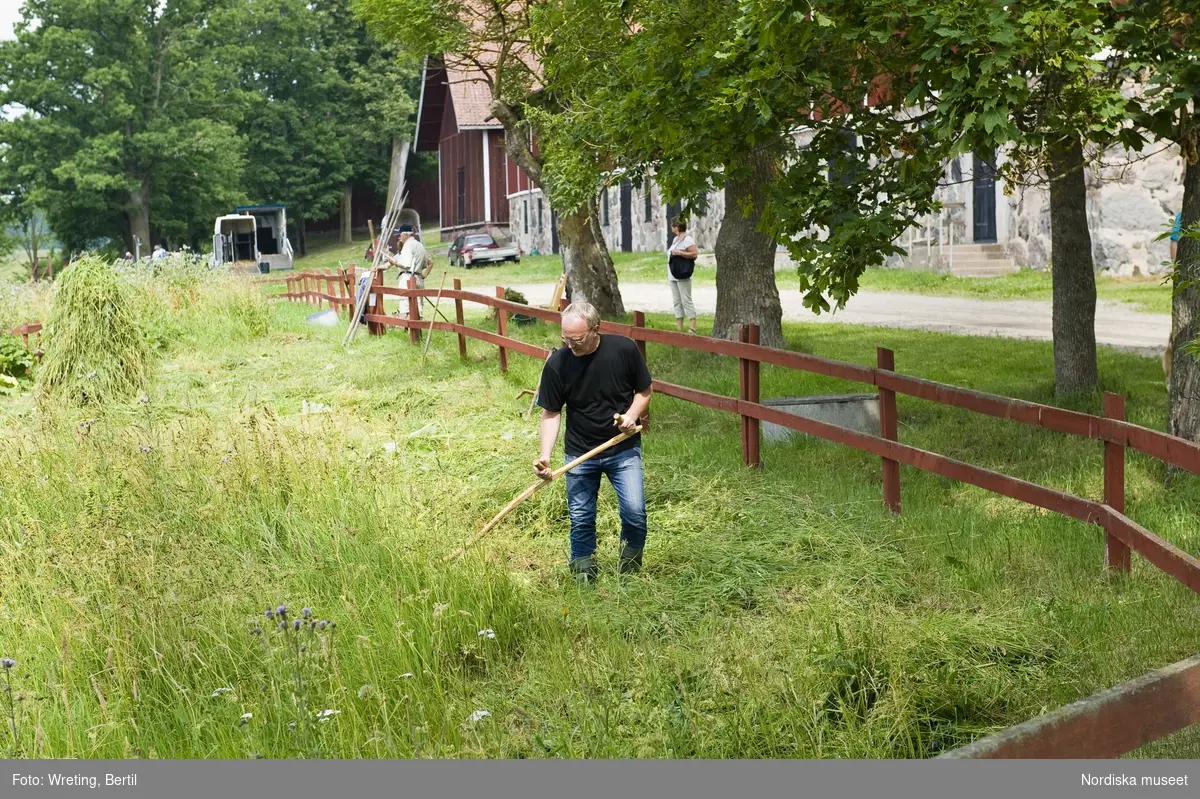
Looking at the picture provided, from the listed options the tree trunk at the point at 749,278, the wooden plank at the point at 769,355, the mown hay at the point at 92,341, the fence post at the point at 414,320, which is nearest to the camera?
the wooden plank at the point at 769,355

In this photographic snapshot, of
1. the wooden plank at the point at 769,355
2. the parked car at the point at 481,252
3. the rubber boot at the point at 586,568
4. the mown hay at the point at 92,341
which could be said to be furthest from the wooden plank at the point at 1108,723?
the parked car at the point at 481,252

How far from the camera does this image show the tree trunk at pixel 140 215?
58125mm

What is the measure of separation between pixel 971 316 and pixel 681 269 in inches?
210

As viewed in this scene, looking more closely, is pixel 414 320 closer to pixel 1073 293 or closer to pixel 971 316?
pixel 971 316

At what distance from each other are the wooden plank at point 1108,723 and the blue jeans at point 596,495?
367 cm

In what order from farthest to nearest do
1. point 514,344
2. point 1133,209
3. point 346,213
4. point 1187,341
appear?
1. point 346,213
2. point 1133,209
3. point 514,344
4. point 1187,341

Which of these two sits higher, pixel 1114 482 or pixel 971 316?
pixel 971 316

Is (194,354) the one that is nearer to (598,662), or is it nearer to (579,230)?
(579,230)

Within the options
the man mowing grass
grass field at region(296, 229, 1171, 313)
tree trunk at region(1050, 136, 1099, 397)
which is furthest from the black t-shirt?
grass field at region(296, 229, 1171, 313)

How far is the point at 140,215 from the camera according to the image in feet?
192

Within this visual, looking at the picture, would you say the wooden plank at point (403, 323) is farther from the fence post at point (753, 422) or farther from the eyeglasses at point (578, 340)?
the eyeglasses at point (578, 340)

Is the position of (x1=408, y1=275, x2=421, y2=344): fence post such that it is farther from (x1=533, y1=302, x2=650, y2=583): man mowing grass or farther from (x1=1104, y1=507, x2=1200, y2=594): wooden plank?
(x1=1104, y1=507, x2=1200, y2=594): wooden plank

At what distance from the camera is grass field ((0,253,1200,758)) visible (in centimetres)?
489

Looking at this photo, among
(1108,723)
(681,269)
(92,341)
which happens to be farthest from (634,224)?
(1108,723)
